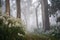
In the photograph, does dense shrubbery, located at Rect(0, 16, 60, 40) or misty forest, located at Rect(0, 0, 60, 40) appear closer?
dense shrubbery, located at Rect(0, 16, 60, 40)

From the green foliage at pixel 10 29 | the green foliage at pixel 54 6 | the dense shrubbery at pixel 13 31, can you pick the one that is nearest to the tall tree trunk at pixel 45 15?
the green foliage at pixel 54 6

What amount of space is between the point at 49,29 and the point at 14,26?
1178mm

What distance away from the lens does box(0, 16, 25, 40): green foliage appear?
2977 millimetres

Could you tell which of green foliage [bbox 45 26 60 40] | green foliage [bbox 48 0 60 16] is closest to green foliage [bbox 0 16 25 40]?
green foliage [bbox 45 26 60 40]

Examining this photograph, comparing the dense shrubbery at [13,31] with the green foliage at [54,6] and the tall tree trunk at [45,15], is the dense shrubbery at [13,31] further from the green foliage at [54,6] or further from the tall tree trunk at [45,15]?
the green foliage at [54,6]

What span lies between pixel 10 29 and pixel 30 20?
132 centimetres

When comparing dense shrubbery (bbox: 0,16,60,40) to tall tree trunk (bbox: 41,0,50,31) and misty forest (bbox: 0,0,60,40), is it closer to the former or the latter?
misty forest (bbox: 0,0,60,40)

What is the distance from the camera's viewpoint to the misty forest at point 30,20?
3.11 metres

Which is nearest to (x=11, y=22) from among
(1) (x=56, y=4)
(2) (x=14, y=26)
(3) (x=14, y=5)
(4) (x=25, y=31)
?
(2) (x=14, y=26)

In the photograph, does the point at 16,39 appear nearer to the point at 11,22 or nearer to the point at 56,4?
the point at 11,22

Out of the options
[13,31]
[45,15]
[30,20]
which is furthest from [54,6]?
[13,31]

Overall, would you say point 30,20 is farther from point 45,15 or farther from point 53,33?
point 53,33

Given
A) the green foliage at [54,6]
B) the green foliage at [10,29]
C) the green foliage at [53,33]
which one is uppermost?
the green foliage at [54,6]

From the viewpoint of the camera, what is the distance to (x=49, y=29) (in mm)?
3977
